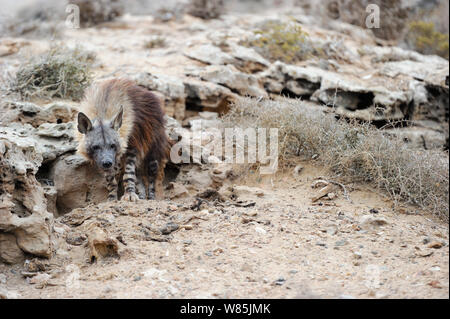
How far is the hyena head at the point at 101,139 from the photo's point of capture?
5840 millimetres

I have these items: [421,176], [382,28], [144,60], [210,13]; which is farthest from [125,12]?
[421,176]

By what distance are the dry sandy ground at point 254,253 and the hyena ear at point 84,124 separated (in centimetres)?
94

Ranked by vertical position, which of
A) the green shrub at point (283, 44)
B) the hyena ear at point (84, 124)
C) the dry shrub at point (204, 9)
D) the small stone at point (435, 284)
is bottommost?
the small stone at point (435, 284)

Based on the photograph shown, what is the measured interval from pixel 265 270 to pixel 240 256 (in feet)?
1.12

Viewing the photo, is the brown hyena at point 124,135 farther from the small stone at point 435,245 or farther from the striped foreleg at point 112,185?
the small stone at point 435,245

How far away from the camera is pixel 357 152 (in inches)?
233

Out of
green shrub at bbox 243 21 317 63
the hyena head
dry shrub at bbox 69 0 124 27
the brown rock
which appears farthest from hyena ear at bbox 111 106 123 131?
dry shrub at bbox 69 0 124 27

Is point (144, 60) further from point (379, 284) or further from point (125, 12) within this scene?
point (379, 284)

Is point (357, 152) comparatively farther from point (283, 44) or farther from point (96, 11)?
point (96, 11)

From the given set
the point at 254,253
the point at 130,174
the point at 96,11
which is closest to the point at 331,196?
the point at 254,253

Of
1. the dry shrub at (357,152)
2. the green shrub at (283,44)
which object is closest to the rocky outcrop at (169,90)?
the dry shrub at (357,152)

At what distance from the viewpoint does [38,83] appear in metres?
7.73

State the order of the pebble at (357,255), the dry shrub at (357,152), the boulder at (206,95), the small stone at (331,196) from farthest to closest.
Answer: the boulder at (206,95) < the small stone at (331,196) < the dry shrub at (357,152) < the pebble at (357,255)

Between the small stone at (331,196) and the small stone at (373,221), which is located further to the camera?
the small stone at (331,196)
